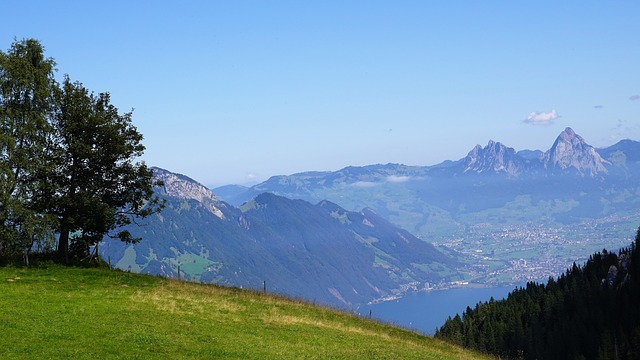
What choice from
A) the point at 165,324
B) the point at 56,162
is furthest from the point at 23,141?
the point at 165,324

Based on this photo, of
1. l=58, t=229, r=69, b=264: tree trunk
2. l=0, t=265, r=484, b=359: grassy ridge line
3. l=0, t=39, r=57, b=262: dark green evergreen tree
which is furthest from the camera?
l=58, t=229, r=69, b=264: tree trunk

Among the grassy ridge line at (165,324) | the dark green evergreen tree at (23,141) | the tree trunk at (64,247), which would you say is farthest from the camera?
the tree trunk at (64,247)

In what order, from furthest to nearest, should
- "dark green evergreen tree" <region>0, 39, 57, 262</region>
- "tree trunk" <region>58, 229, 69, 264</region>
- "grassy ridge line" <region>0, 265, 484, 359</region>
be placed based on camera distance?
"tree trunk" <region>58, 229, 69, 264</region> < "dark green evergreen tree" <region>0, 39, 57, 262</region> < "grassy ridge line" <region>0, 265, 484, 359</region>

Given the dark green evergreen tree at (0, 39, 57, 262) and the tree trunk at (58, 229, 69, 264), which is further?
the tree trunk at (58, 229, 69, 264)

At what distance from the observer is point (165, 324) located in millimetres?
42250

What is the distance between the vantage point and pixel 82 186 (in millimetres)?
61938

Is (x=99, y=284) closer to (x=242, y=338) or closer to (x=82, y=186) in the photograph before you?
(x=82, y=186)

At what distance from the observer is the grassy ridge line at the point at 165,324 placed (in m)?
35.9

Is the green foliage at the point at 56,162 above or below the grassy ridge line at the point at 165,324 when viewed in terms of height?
above

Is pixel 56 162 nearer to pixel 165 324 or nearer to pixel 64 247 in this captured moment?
pixel 64 247

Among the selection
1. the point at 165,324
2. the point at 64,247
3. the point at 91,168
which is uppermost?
the point at 91,168

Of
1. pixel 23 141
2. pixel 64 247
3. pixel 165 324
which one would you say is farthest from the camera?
pixel 64 247

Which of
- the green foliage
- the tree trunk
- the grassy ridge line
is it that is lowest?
the grassy ridge line

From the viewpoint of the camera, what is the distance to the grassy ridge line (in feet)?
118
